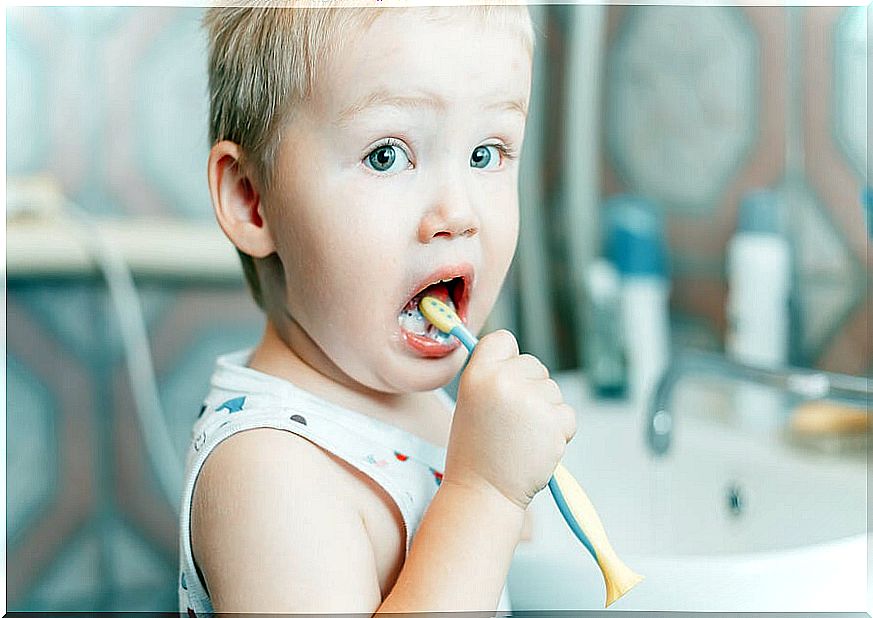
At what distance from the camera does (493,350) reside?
1.25 feet

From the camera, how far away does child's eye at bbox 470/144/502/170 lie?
1.27ft

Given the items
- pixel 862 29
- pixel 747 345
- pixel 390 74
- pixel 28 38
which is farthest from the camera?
pixel 747 345

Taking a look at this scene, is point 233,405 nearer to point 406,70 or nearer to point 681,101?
point 406,70

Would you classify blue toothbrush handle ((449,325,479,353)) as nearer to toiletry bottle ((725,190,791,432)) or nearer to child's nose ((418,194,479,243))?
child's nose ((418,194,479,243))

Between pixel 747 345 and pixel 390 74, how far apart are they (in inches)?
19.7

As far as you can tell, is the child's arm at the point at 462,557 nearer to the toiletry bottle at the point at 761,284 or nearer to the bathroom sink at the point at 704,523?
the bathroom sink at the point at 704,523

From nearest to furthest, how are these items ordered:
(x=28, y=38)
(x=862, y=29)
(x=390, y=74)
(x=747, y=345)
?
(x=390, y=74), (x=28, y=38), (x=862, y=29), (x=747, y=345)

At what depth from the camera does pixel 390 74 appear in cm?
36

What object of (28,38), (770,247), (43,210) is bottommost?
(770,247)

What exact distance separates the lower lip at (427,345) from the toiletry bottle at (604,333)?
1.28 feet

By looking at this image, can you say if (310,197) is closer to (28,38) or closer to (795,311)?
(28,38)

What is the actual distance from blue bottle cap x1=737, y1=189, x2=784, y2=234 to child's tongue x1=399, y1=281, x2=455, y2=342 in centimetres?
45

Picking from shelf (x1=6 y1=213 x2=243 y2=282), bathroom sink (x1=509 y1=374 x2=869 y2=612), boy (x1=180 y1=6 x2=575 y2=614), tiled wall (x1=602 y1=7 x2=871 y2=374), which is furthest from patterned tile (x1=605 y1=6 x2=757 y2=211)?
boy (x1=180 y1=6 x2=575 y2=614)

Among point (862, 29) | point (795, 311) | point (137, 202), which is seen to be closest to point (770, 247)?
point (795, 311)
